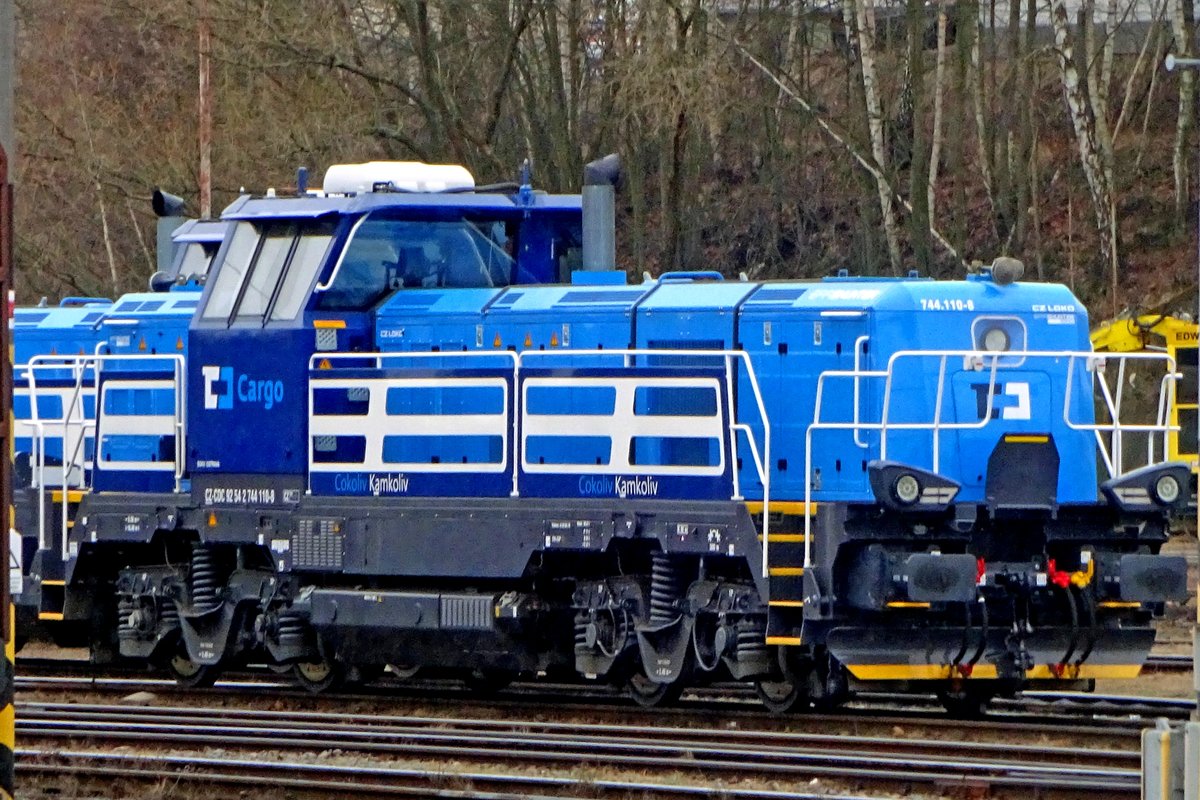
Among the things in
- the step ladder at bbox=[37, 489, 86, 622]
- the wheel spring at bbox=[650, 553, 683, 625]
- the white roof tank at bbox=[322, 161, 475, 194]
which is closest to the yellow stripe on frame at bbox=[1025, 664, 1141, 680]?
the wheel spring at bbox=[650, 553, 683, 625]

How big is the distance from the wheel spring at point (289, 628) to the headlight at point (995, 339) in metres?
4.97

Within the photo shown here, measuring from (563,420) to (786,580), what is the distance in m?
1.86

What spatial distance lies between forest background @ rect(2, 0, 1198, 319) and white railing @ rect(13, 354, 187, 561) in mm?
11985

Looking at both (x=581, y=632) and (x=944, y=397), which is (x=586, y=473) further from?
(x=944, y=397)

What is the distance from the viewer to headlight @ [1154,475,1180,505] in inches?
445

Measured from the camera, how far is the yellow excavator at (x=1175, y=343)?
22.3 meters

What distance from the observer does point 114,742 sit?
37.9ft

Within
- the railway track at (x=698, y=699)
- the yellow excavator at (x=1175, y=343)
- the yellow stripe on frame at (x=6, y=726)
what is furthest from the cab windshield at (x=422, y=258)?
the yellow excavator at (x=1175, y=343)

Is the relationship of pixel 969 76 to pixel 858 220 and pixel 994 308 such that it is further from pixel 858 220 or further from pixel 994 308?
pixel 994 308

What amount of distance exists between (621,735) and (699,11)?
639 inches

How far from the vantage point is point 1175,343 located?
22.7m

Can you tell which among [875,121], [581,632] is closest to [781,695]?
[581,632]

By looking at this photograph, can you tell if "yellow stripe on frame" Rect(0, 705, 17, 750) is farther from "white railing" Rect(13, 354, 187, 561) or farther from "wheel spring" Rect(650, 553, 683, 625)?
"white railing" Rect(13, 354, 187, 561)

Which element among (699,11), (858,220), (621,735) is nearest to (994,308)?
(621,735)
